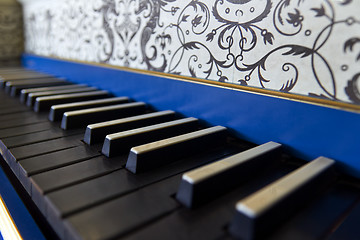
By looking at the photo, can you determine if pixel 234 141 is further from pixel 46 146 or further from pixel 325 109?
pixel 46 146

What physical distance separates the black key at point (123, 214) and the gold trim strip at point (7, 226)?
0.73 feet

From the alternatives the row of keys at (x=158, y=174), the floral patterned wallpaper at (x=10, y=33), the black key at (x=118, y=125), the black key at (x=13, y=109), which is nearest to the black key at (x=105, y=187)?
the row of keys at (x=158, y=174)

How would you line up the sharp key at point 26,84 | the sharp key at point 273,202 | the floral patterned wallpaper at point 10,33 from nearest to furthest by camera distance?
the sharp key at point 273,202
the sharp key at point 26,84
the floral patterned wallpaper at point 10,33

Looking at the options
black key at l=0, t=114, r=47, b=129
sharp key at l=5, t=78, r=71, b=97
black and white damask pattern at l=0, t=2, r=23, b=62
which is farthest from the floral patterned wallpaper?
black key at l=0, t=114, r=47, b=129

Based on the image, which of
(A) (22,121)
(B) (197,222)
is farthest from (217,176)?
(A) (22,121)

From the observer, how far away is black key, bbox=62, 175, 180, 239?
0.32 metres

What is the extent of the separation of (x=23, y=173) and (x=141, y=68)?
53cm

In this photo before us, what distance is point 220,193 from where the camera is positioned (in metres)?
0.41

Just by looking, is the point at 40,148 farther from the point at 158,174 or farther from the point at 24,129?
the point at 158,174

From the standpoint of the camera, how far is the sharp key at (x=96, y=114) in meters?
0.68

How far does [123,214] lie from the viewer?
354mm

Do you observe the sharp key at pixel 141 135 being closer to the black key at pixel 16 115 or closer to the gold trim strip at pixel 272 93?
the gold trim strip at pixel 272 93

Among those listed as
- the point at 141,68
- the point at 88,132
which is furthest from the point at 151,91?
the point at 88,132

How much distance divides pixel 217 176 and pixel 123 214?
5.5 inches
